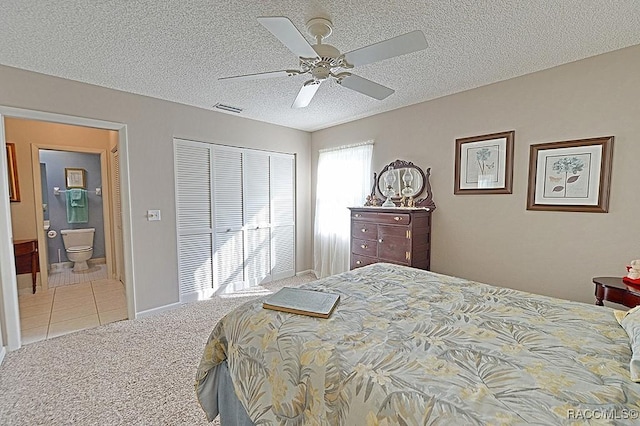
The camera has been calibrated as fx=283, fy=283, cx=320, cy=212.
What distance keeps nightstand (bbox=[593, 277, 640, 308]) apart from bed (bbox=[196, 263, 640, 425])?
76 centimetres

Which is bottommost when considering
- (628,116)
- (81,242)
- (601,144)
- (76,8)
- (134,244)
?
(81,242)

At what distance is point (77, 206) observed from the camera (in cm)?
556

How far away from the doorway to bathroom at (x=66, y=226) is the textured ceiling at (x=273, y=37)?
3.74 ft

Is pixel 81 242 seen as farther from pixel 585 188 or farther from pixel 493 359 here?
pixel 585 188

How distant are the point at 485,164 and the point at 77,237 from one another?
22.6ft

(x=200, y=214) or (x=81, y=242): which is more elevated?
(x=200, y=214)

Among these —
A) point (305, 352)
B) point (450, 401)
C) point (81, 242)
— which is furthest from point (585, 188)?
point (81, 242)

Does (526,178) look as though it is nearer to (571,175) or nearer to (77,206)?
(571,175)

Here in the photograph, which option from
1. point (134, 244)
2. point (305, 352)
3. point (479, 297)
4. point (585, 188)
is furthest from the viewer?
point (134, 244)

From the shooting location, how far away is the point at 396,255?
10.9ft

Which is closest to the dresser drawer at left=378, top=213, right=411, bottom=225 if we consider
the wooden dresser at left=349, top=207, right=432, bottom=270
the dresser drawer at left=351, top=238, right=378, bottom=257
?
the wooden dresser at left=349, top=207, right=432, bottom=270

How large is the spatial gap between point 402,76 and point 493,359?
2525 mm

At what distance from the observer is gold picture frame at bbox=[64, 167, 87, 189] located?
5.50m

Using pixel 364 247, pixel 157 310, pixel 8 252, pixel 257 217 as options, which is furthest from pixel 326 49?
pixel 157 310
